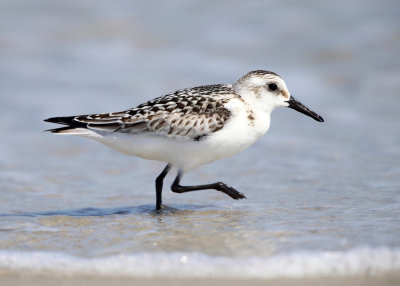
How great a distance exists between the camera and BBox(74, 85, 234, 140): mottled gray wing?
25.4 feet

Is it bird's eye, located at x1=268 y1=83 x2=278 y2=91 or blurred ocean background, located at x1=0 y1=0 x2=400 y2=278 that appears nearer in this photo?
blurred ocean background, located at x1=0 y1=0 x2=400 y2=278

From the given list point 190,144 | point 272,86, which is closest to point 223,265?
point 190,144

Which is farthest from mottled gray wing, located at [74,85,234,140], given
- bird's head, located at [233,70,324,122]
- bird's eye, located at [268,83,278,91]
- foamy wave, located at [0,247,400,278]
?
Answer: foamy wave, located at [0,247,400,278]

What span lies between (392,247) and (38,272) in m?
2.96

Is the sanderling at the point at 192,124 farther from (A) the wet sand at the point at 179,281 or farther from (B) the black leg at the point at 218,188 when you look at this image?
(A) the wet sand at the point at 179,281

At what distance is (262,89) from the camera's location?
8109mm

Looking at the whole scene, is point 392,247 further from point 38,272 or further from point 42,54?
point 42,54

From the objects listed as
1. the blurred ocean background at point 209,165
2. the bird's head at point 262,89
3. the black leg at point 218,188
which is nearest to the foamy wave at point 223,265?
the blurred ocean background at point 209,165

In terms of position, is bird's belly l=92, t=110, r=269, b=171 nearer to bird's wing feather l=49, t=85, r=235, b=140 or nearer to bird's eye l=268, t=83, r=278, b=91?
bird's wing feather l=49, t=85, r=235, b=140

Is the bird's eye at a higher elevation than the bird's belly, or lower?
higher

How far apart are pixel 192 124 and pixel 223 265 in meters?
2.31

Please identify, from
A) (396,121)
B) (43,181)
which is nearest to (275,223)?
(43,181)

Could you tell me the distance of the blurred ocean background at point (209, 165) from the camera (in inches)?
244

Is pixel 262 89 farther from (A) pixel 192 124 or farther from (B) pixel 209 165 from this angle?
(B) pixel 209 165
